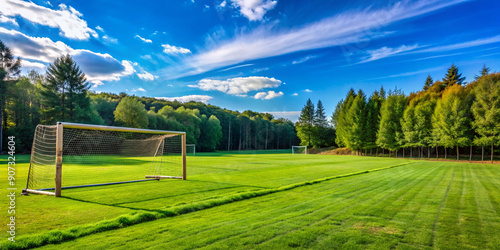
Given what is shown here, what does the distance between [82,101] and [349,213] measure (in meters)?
46.1

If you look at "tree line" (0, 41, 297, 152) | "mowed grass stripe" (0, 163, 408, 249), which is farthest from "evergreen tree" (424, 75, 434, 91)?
"mowed grass stripe" (0, 163, 408, 249)

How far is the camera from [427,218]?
17.5 ft

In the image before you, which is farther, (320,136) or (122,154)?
(320,136)

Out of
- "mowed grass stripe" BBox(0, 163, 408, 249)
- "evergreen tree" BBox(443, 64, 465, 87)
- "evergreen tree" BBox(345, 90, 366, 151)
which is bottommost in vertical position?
"mowed grass stripe" BBox(0, 163, 408, 249)

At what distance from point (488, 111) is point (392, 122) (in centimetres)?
1534

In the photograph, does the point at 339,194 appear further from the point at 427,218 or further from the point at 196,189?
the point at 196,189

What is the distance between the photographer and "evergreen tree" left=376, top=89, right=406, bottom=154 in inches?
1770

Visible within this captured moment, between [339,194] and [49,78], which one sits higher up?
[49,78]

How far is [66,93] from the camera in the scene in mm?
39375

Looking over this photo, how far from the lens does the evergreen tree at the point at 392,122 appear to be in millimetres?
44969

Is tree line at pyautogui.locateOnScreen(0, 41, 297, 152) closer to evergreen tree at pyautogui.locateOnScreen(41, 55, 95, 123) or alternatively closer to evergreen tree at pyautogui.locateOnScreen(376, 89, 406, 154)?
evergreen tree at pyautogui.locateOnScreen(41, 55, 95, 123)

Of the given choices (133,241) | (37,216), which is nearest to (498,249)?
(133,241)

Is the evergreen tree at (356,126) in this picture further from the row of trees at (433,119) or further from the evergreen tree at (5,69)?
the evergreen tree at (5,69)

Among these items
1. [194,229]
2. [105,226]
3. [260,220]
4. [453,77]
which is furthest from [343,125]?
[105,226]
